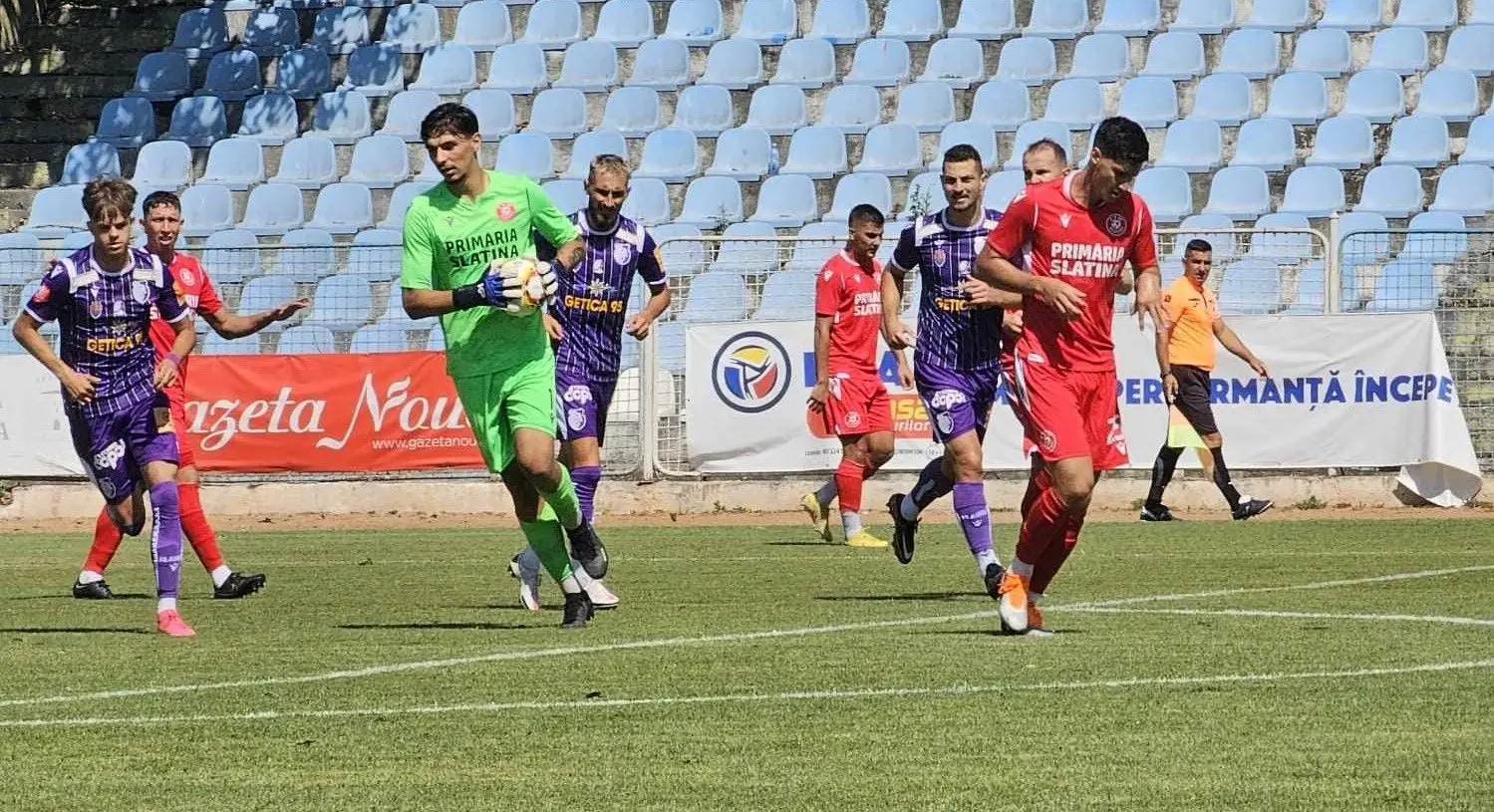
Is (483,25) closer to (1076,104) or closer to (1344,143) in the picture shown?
(1076,104)

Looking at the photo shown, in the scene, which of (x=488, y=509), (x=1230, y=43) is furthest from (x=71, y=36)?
(x=1230, y=43)

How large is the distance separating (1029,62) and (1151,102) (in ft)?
4.87

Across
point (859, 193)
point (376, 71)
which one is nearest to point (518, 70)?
point (376, 71)

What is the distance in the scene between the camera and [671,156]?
2506 centimetres

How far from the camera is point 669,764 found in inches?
233

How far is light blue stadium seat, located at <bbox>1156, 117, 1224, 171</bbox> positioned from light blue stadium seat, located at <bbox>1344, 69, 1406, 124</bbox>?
1.50 metres

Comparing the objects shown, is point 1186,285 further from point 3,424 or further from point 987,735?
point 987,735

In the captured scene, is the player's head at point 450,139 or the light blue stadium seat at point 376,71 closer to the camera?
the player's head at point 450,139

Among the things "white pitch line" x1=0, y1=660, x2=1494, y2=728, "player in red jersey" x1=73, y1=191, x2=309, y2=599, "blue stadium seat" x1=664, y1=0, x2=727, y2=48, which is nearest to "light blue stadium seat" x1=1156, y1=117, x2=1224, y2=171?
"blue stadium seat" x1=664, y1=0, x2=727, y2=48

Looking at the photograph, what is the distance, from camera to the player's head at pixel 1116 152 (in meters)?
8.68

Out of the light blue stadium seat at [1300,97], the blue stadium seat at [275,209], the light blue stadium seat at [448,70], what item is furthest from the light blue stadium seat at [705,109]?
the light blue stadium seat at [1300,97]

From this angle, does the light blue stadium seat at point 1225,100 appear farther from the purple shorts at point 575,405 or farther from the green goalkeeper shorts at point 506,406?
the green goalkeeper shorts at point 506,406

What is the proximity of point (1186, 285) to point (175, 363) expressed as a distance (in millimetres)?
9874

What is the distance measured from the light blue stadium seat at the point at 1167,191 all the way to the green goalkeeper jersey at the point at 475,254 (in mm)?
14159
